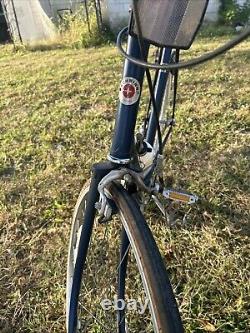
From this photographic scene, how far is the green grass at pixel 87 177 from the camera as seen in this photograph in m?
1.82

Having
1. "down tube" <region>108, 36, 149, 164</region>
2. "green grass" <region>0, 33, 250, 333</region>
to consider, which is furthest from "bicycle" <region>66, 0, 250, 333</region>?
"green grass" <region>0, 33, 250, 333</region>

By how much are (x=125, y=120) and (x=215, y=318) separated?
1009 millimetres

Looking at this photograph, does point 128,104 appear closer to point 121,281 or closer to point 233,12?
point 121,281

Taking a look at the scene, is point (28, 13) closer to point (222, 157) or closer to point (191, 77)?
point (191, 77)

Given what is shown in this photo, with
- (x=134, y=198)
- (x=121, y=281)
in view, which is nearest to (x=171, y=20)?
(x=134, y=198)

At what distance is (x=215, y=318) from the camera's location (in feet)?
5.61

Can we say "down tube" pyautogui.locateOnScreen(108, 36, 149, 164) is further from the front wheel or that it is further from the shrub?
the shrub

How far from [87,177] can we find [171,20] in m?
1.87

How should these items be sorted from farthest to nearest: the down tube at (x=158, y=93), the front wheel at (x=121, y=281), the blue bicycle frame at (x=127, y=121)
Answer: the down tube at (x=158, y=93) → the blue bicycle frame at (x=127, y=121) → the front wheel at (x=121, y=281)

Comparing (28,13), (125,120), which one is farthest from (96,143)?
(28,13)

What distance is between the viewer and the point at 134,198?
1127mm

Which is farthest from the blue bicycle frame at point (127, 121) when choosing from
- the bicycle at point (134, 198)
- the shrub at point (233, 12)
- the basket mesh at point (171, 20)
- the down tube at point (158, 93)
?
the shrub at point (233, 12)

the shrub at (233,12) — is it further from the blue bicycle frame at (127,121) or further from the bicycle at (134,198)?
the blue bicycle frame at (127,121)

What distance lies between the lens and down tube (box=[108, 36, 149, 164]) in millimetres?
1100
